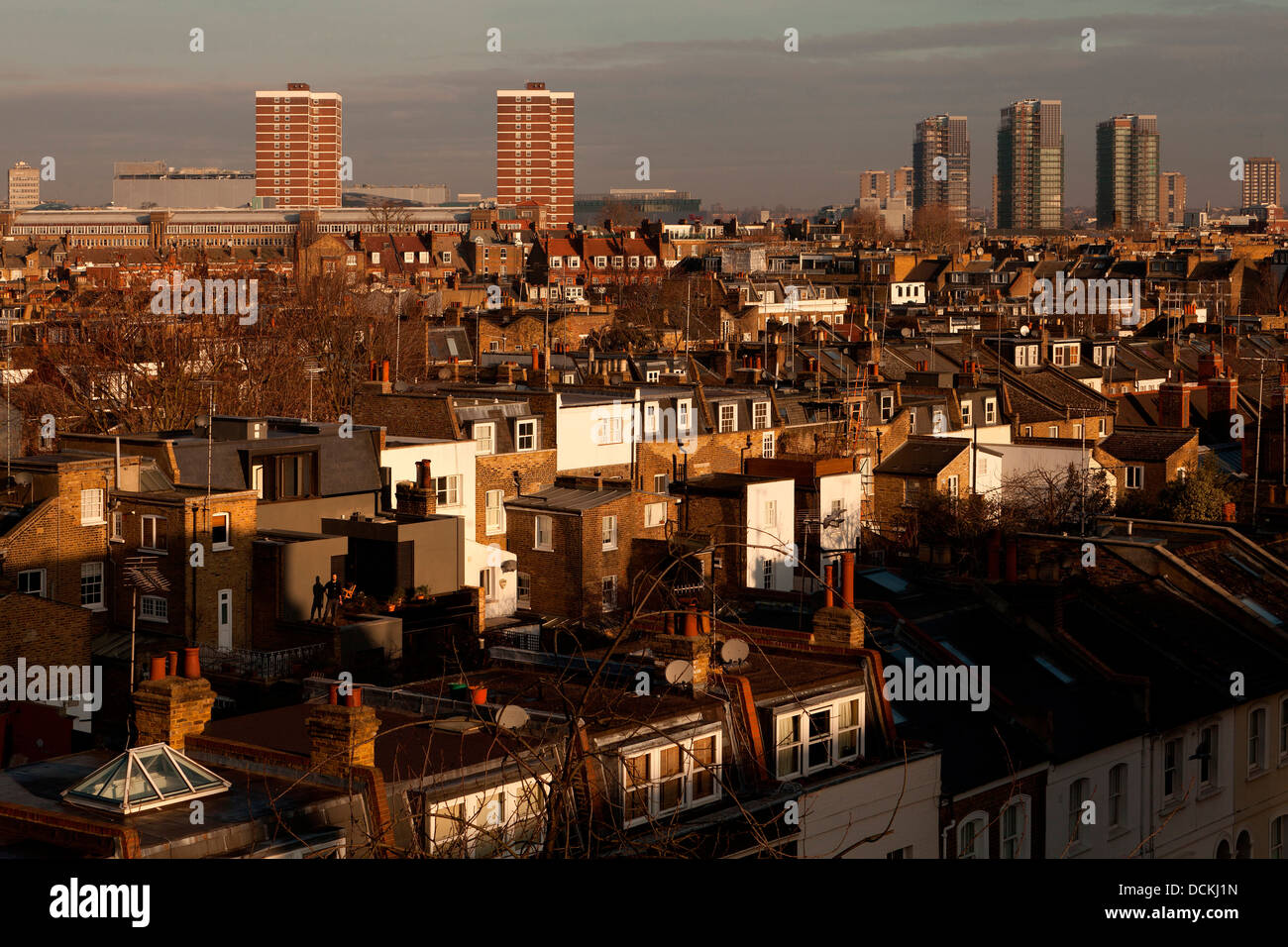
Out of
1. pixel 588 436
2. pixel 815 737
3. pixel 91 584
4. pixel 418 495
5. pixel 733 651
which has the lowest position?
pixel 91 584

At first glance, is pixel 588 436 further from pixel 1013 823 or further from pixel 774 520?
pixel 1013 823

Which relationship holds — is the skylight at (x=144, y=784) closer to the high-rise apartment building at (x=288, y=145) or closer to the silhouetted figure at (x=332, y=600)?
the silhouetted figure at (x=332, y=600)

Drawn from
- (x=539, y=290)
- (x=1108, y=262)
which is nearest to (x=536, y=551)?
(x=539, y=290)

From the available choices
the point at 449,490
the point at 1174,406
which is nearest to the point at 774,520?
the point at 449,490

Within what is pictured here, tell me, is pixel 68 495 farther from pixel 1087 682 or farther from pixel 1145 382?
pixel 1145 382

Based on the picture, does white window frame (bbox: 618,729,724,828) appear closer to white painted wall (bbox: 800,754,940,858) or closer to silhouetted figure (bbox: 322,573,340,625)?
white painted wall (bbox: 800,754,940,858)

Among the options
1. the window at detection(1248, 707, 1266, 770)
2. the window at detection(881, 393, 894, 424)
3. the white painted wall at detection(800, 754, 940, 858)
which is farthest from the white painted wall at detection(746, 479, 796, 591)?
the white painted wall at detection(800, 754, 940, 858)
